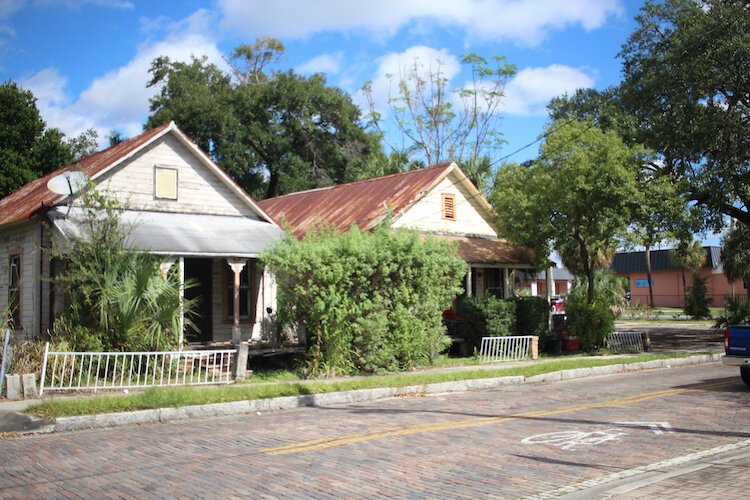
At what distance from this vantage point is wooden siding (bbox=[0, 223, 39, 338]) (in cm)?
1767

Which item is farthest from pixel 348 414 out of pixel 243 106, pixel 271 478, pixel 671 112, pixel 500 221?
pixel 243 106

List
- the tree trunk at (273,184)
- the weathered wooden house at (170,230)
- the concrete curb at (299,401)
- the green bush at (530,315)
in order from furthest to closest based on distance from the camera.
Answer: the tree trunk at (273,184), the green bush at (530,315), the weathered wooden house at (170,230), the concrete curb at (299,401)

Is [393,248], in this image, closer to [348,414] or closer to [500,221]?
[348,414]

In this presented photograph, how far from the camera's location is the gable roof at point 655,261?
211ft

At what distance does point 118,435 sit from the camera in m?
9.66

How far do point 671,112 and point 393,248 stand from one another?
44.8 feet

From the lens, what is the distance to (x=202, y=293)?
20219mm

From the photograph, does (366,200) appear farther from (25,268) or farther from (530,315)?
(25,268)

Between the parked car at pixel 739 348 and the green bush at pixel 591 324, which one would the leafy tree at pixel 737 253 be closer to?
the green bush at pixel 591 324

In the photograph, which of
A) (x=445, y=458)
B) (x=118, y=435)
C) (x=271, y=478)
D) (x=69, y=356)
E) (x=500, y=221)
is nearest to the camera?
(x=271, y=478)

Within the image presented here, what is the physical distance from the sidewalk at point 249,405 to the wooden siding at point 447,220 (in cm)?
653

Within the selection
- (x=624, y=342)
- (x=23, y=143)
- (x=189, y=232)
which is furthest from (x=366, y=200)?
(x=23, y=143)

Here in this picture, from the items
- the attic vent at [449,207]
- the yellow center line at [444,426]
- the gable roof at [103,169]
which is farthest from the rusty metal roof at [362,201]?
the yellow center line at [444,426]

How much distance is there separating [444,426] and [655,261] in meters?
64.7
